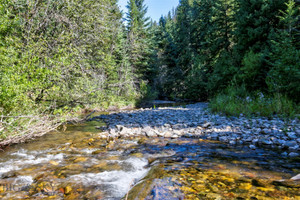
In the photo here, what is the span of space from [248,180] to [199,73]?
19.6 meters

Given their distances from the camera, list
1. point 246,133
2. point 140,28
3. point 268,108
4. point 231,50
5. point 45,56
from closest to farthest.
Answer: point 45,56, point 246,133, point 268,108, point 231,50, point 140,28

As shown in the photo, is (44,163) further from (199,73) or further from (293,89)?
(199,73)

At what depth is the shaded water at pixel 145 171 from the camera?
87.0 inches

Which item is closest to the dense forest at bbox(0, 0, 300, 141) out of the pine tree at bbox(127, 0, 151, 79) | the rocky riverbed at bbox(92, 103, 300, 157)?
the rocky riverbed at bbox(92, 103, 300, 157)

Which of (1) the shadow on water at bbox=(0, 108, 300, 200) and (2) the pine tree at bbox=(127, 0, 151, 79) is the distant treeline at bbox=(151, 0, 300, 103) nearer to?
(2) the pine tree at bbox=(127, 0, 151, 79)

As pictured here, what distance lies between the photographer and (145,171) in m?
3.11

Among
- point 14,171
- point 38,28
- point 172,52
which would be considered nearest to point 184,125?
point 14,171

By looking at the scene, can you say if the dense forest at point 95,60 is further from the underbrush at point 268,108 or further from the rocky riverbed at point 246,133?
the rocky riverbed at point 246,133

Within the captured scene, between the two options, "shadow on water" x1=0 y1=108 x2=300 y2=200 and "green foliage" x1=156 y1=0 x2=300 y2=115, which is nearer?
"shadow on water" x1=0 y1=108 x2=300 y2=200

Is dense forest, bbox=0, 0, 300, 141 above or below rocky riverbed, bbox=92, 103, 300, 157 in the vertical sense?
above

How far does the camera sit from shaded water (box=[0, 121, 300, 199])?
221 cm

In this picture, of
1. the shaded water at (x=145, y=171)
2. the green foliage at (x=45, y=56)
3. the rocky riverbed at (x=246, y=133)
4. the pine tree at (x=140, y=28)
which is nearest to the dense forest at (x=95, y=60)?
the green foliage at (x=45, y=56)

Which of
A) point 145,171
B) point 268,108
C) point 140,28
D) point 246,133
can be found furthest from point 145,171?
point 140,28

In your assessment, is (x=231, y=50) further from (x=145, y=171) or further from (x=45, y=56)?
(x=145, y=171)
